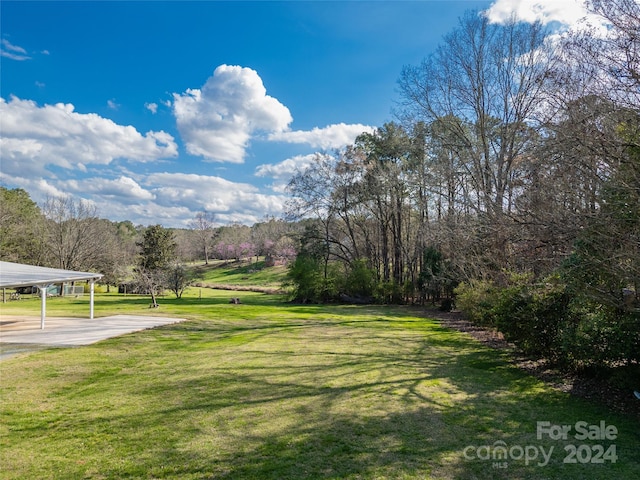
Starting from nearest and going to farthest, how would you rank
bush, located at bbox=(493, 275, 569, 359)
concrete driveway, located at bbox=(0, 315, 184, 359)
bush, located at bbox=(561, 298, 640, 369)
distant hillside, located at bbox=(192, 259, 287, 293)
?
bush, located at bbox=(561, 298, 640, 369), bush, located at bbox=(493, 275, 569, 359), concrete driveway, located at bbox=(0, 315, 184, 359), distant hillside, located at bbox=(192, 259, 287, 293)

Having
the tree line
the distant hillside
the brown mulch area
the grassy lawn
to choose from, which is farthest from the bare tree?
the brown mulch area

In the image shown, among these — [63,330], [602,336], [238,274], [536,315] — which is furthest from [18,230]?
[602,336]

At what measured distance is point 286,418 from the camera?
437cm

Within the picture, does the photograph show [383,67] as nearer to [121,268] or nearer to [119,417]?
[119,417]

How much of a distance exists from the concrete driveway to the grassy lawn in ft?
3.57

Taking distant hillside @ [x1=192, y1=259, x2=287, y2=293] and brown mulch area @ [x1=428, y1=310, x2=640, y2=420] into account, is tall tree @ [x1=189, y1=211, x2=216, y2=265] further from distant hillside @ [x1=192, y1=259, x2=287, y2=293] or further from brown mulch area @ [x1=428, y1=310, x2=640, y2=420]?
brown mulch area @ [x1=428, y1=310, x2=640, y2=420]

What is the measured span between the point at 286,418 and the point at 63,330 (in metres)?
9.27

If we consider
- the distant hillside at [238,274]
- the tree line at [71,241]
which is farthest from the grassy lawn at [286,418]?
the distant hillside at [238,274]

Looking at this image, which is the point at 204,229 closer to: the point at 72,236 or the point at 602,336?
the point at 72,236

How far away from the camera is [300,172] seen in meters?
26.2

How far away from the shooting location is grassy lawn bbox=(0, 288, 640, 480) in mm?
3303

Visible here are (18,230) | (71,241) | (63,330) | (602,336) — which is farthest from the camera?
(71,241)

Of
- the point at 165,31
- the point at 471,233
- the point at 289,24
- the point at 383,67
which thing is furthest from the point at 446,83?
the point at 165,31

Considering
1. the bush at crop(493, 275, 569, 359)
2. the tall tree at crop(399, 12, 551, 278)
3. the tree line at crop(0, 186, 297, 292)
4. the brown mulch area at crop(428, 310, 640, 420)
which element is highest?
the tall tree at crop(399, 12, 551, 278)
